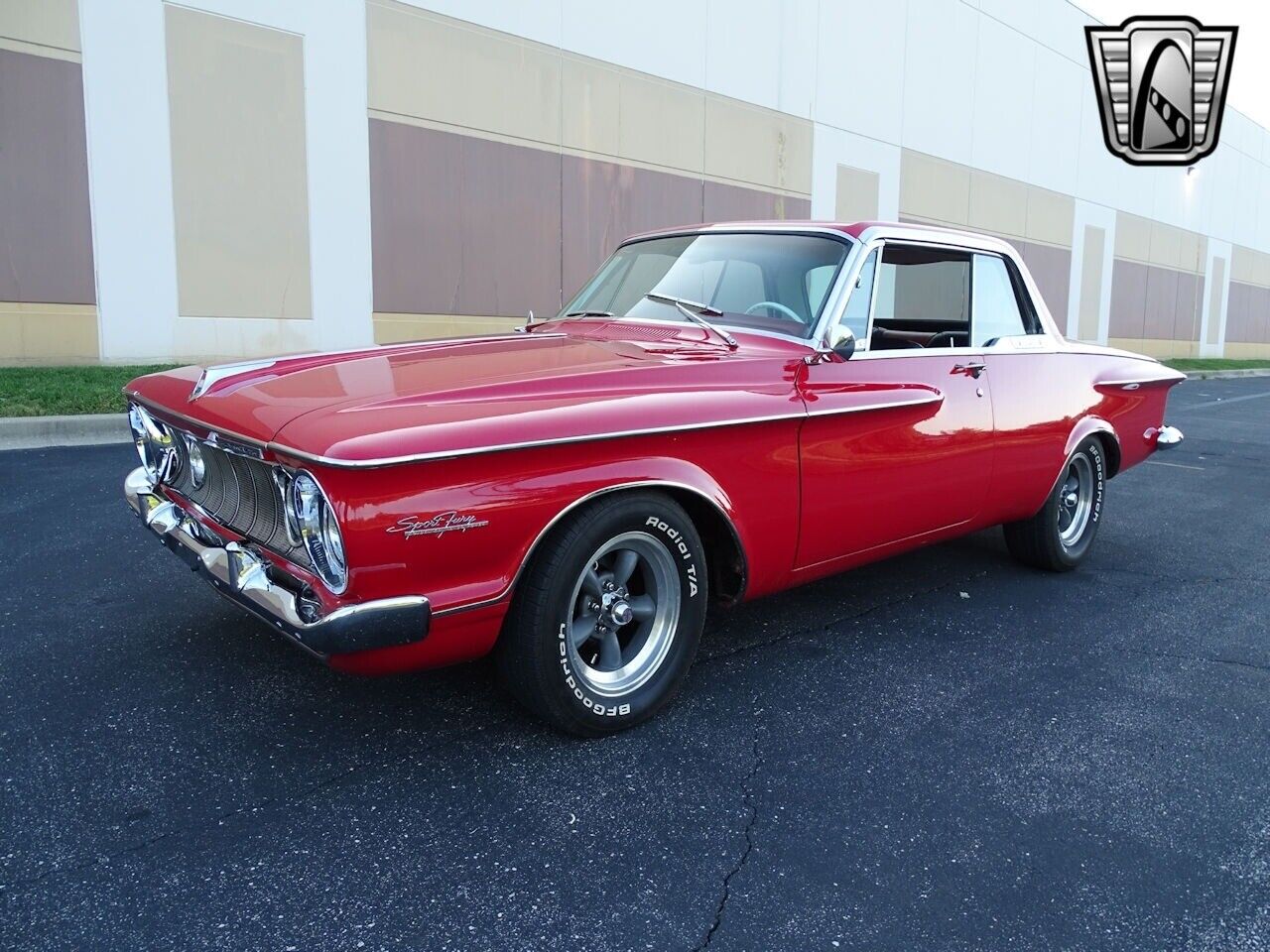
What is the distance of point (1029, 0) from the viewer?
73.1ft

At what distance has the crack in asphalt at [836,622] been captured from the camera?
11.7 feet

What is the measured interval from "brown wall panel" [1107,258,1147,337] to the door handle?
→ 25431 millimetres

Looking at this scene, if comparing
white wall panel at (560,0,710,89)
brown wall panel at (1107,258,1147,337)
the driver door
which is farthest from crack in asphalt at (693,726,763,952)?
brown wall panel at (1107,258,1147,337)

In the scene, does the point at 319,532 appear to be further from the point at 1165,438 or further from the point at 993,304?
the point at 1165,438

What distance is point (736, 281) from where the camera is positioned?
3779 mm

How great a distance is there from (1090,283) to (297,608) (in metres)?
27.2

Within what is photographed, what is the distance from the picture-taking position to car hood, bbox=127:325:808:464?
2.34 m

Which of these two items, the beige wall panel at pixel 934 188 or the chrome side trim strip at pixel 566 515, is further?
the beige wall panel at pixel 934 188

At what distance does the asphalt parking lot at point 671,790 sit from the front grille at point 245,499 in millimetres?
597

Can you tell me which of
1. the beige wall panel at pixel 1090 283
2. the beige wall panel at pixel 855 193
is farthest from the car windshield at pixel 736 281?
the beige wall panel at pixel 1090 283

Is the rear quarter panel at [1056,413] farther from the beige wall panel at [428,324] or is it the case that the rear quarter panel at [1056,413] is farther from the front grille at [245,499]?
the beige wall panel at [428,324]

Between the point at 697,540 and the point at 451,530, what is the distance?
86 cm

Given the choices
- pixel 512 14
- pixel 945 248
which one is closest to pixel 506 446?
pixel 945 248

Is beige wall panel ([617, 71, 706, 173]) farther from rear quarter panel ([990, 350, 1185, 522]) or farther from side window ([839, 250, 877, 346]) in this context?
side window ([839, 250, 877, 346])
